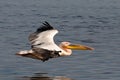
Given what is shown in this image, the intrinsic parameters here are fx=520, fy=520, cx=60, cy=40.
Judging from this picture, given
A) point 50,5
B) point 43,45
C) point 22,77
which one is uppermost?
point 50,5

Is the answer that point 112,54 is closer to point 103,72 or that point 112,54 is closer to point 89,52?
point 89,52

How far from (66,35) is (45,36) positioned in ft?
25.6

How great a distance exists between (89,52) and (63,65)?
2.04 meters

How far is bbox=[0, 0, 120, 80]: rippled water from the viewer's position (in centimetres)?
1181

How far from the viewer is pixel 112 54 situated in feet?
47.2

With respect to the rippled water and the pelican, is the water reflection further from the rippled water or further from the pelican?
the pelican

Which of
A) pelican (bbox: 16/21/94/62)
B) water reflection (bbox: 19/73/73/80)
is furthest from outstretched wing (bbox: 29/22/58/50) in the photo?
water reflection (bbox: 19/73/73/80)

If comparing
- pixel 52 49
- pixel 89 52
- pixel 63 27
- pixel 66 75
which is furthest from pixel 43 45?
pixel 63 27

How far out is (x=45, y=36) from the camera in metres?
10.9

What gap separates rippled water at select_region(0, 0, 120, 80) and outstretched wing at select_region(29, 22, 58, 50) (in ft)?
2.63

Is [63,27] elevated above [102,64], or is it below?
above

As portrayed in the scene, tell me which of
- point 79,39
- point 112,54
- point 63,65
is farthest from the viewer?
point 79,39

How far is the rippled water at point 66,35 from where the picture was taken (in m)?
11.8

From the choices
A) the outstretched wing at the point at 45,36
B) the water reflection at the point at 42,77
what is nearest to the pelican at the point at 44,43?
the outstretched wing at the point at 45,36
